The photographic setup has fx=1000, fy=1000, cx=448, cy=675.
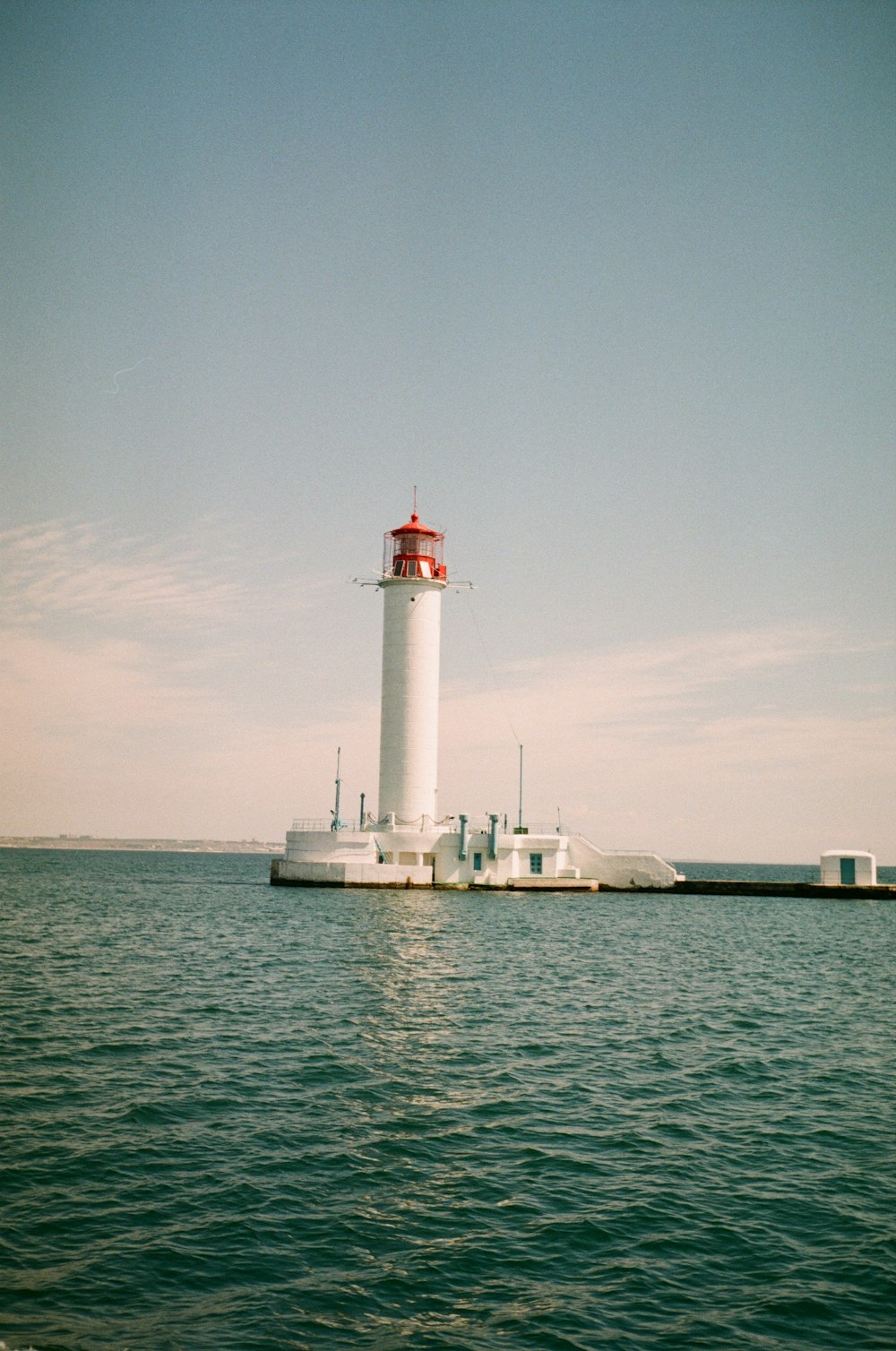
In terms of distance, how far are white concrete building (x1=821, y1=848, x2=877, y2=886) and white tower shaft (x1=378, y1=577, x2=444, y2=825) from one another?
118ft

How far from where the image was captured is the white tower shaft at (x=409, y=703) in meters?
68.3

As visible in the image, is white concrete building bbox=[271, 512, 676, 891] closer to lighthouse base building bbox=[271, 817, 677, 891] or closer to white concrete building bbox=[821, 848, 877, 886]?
lighthouse base building bbox=[271, 817, 677, 891]

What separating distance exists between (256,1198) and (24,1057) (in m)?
9.70

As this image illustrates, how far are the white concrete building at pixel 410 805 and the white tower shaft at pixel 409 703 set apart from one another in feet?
0.20

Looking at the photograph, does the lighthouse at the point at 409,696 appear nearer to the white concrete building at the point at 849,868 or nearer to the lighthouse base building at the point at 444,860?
the lighthouse base building at the point at 444,860

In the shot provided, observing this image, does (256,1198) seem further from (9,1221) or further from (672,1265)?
(672,1265)

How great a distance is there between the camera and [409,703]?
68.2 meters

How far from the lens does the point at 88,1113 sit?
1683cm

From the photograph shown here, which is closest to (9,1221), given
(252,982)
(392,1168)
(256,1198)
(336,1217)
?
(256,1198)

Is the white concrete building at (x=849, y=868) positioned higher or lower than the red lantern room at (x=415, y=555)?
lower

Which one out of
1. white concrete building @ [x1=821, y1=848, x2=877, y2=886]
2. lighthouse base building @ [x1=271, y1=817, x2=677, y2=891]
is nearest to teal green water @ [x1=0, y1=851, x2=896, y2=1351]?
lighthouse base building @ [x1=271, y1=817, x2=677, y2=891]

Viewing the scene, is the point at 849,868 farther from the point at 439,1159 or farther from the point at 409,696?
the point at 439,1159

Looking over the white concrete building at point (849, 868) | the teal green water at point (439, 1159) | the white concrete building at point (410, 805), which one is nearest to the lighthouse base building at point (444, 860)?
the white concrete building at point (410, 805)

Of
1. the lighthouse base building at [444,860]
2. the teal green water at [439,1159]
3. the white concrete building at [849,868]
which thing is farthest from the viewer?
the white concrete building at [849,868]
